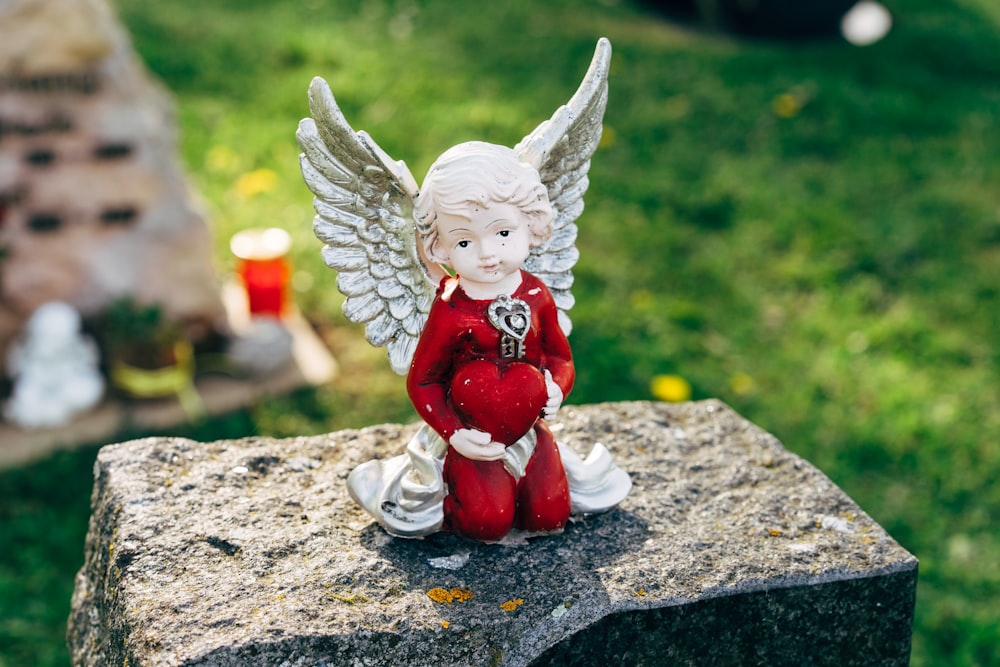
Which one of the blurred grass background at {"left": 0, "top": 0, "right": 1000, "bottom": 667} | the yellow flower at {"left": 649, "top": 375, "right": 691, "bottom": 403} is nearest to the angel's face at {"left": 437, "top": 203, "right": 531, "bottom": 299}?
the blurred grass background at {"left": 0, "top": 0, "right": 1000, "bottom": 667}

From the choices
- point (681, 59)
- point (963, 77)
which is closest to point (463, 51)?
point (681, 59)

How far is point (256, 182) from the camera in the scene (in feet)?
19.4

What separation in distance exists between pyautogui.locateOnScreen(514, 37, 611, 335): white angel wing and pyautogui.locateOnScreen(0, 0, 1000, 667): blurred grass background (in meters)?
1.74

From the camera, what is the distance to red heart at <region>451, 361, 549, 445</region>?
2430mm

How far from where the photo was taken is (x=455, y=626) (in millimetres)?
2344

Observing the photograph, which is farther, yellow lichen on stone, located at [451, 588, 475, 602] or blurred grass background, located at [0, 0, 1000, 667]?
blurred grass background, located at [0, 0, 1000, 667]

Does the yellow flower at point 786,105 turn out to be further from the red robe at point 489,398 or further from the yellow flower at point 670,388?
the red robe at point 489,398

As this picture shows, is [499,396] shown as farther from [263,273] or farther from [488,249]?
[263,273]

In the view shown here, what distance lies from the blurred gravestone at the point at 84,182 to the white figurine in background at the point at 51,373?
18cm

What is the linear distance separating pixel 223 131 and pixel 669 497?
431cm

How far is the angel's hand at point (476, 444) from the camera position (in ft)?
8.05

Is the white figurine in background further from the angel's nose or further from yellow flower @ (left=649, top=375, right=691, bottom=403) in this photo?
the angel's nose

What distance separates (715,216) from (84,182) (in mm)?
2838

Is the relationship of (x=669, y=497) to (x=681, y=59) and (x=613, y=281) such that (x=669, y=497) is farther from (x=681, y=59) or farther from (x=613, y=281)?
(x=681, y=59)
